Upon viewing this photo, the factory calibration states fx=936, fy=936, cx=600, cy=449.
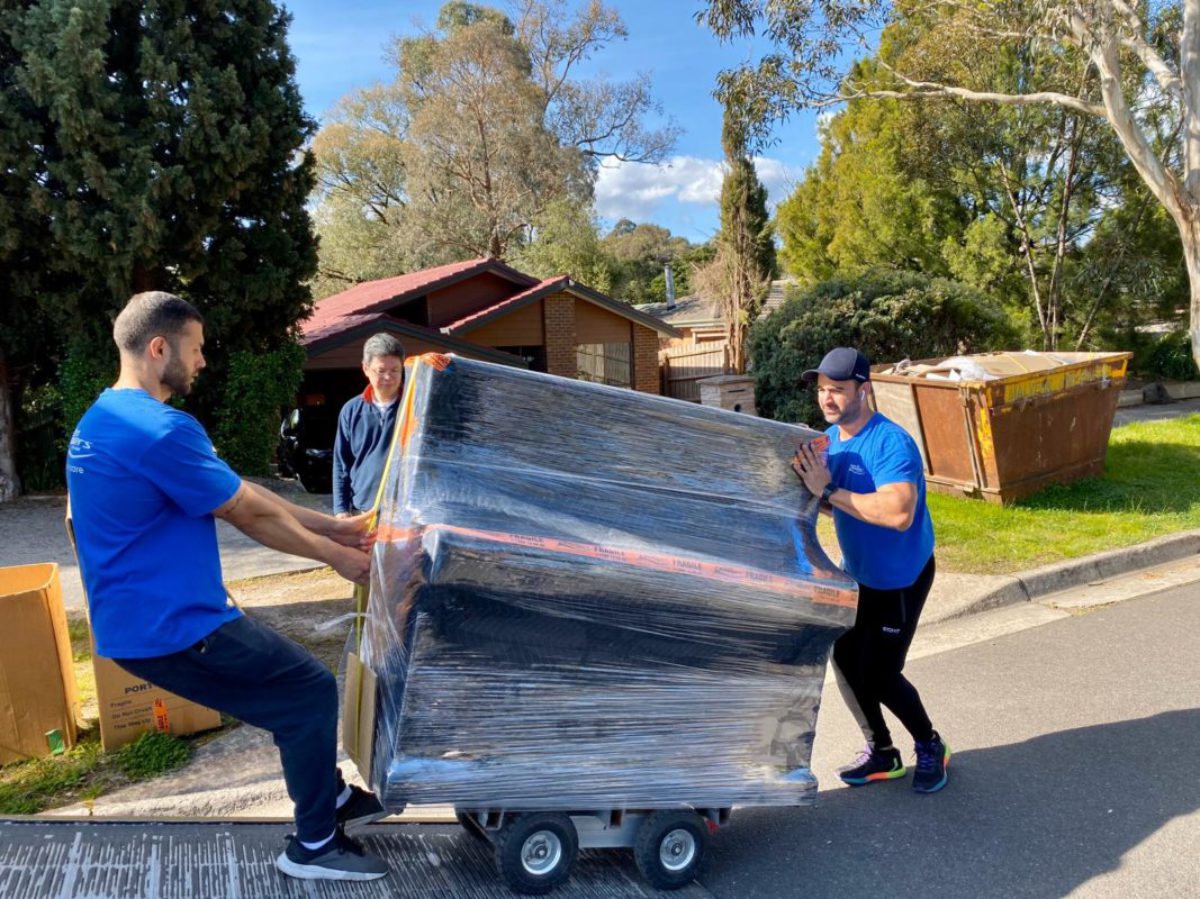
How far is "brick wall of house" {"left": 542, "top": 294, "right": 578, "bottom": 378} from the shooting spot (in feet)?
70.4

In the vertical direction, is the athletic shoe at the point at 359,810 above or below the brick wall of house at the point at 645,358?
below

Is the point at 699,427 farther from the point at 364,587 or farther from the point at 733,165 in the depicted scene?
the point at 733,165

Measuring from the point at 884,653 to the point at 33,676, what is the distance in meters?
3.57

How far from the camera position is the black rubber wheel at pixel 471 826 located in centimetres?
305

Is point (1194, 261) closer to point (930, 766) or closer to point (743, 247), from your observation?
point (930, 766)

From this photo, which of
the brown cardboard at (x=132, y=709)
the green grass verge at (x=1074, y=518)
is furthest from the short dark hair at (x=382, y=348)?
the green grass verge at (x=1074, y=518)

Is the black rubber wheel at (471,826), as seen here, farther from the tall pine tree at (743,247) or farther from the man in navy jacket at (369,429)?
the tall pine tree at (743,247)

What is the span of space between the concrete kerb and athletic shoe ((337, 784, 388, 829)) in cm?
429

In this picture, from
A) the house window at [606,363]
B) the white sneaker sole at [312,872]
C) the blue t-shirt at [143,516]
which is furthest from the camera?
the house window at [606,363]

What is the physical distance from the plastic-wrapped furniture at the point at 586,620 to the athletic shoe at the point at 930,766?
0.85m

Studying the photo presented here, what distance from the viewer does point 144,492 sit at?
8.27 feet

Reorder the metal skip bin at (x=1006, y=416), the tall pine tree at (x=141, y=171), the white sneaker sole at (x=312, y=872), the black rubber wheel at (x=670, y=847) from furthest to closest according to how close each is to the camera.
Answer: the tall pine tree at (x=141, y=171), the metal skip bin at (x=1006, y=416), the black rubber wheel at (x=670, y=847), the white sneaker sole at (x=312, y=872)

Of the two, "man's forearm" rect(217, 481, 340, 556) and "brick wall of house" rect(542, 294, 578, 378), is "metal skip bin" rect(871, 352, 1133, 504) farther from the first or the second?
"brick wall of house" rect(542, 294, 578, 378)

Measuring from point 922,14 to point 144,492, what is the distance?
52.3 feet
